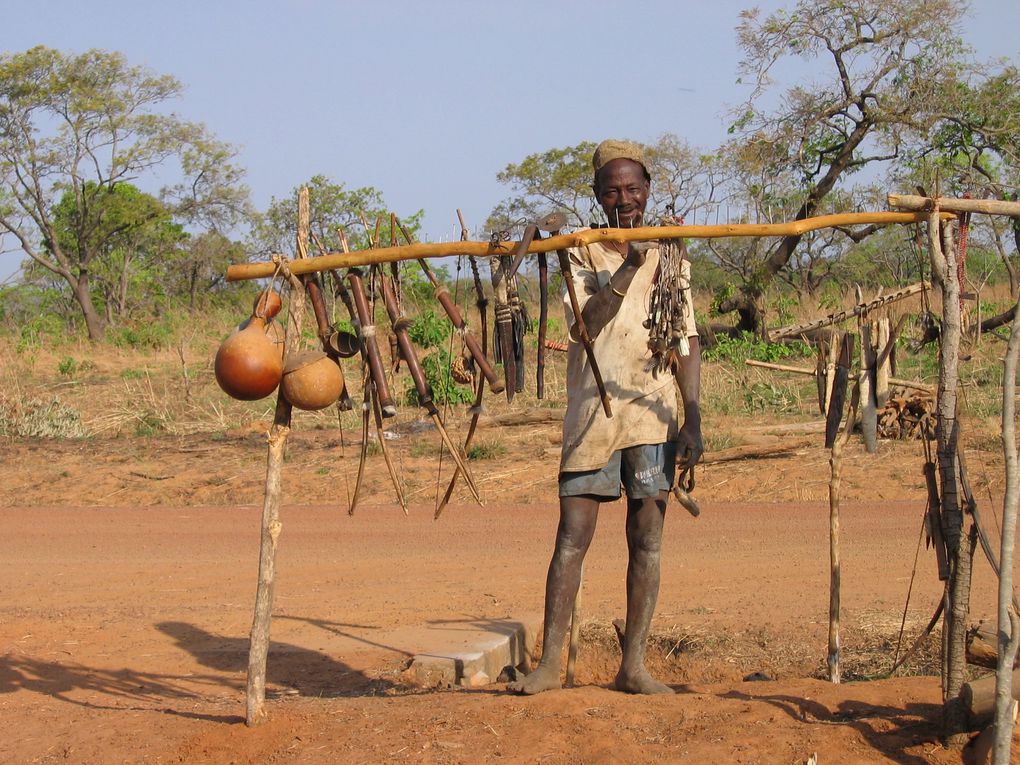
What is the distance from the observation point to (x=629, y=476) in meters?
3.67

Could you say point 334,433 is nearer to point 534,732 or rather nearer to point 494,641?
point 494,641

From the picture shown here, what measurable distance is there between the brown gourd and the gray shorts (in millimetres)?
1024

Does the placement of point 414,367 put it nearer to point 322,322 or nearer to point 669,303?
point 322,322

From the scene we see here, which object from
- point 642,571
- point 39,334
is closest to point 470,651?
point 642,571

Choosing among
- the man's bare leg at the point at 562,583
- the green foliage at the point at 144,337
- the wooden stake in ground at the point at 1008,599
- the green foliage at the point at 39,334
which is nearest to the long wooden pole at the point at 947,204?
the wooden stake in ground at the point at 1008,599

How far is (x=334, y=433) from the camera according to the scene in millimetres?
10945

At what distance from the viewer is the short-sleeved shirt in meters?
3.64

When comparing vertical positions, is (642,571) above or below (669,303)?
below

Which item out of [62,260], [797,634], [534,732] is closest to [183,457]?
[797,634]

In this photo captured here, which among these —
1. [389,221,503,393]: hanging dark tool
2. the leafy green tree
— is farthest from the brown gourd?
the leafy green tree

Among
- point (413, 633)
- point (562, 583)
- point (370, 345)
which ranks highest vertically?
point (370, 345)

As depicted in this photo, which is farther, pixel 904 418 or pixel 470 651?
pixel 904 418

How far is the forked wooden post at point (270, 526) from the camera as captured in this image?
3.33 m

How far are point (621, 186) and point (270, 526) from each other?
1.54 m
